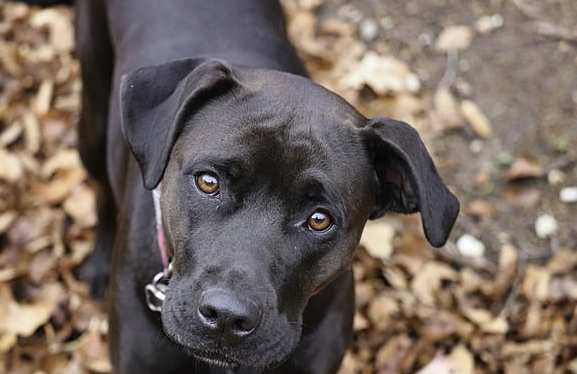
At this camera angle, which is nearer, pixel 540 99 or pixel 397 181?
pixel 397 181

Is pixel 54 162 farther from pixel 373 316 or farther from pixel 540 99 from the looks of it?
pixel 540 99

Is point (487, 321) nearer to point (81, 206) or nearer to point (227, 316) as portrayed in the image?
point (81, 206)

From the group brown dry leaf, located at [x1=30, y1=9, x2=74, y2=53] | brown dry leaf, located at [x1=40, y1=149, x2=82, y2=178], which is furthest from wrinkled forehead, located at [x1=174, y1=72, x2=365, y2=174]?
brown dry leaf, located at [x1=30, y1=9, x2=74, y2=53]

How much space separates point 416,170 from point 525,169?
251 cm

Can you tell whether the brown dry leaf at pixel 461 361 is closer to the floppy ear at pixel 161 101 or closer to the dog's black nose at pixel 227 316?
Answer: the dog's black nose at pixel 227 316

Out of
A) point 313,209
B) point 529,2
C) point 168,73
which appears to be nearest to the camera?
point 313,209

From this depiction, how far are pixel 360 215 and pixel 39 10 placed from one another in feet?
11.6

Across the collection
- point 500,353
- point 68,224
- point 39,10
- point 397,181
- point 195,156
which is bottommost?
point 500,353

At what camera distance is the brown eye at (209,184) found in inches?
129

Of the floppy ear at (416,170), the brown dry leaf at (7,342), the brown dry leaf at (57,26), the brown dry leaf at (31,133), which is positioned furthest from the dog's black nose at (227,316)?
the brown dry leaf at (57,26)

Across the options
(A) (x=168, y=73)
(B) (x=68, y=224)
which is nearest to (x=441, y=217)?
(A) (x=168, y=73)

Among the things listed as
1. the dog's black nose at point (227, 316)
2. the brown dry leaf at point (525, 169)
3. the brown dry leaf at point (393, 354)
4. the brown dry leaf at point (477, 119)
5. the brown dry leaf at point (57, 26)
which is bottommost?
the brown dry leaf at point (393, 354)

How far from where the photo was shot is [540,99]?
19.9 feet

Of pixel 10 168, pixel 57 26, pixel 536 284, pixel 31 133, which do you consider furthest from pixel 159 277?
pixel 57 26
